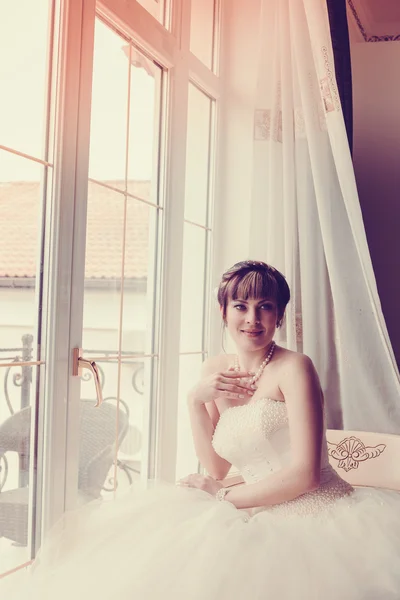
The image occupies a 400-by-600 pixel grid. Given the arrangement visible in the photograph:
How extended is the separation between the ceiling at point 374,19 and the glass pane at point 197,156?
110 centimetres

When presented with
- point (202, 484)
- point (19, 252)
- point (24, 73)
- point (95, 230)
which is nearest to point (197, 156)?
point (95, 230)

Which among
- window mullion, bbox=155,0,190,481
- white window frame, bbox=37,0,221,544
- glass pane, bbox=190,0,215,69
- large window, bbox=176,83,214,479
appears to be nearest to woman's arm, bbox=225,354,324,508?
white window frame, bbox=37,0,221,544

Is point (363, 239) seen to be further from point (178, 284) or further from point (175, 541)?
point (175, 541)

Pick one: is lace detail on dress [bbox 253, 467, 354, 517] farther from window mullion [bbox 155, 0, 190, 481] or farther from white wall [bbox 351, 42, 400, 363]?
white wall [bbox 351, 42, 400, 363]

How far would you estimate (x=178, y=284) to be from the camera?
8.48 ft

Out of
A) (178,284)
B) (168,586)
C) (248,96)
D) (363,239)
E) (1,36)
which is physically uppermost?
(248,96)

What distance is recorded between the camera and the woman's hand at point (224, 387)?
5.87 ft

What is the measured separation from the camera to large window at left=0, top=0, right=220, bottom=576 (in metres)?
1.72

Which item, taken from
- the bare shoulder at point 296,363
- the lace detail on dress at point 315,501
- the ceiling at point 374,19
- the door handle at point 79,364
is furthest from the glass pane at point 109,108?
the ceiling at point 374,19

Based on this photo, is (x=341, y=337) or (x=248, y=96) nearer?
(x=341, y=337)

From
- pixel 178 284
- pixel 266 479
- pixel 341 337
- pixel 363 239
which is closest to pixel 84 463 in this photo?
pixel 266 479

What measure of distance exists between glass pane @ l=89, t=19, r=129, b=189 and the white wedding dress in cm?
89

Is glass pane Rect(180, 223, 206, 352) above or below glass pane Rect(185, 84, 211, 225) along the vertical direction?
below

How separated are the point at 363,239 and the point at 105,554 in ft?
5.05
